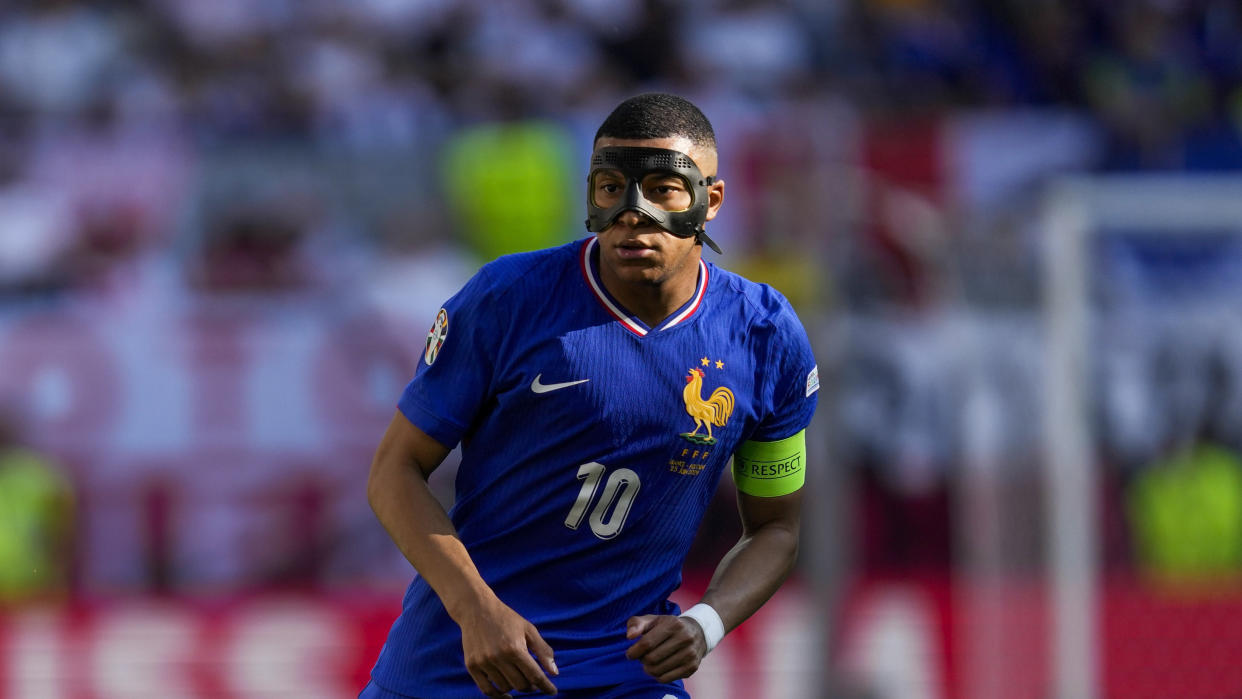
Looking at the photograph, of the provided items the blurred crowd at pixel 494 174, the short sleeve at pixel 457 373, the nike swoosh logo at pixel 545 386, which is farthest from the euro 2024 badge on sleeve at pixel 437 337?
the blurred crowd at pixel 494 174

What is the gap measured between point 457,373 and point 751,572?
0.87 metres

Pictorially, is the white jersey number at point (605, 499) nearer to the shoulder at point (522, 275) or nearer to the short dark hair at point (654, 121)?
the shoulder at point (522, 275)

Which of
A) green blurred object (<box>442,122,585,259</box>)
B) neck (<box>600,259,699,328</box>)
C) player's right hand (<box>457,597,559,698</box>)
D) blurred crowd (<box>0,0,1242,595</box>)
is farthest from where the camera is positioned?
green blurred object (<box>442,122,585,259</box>)

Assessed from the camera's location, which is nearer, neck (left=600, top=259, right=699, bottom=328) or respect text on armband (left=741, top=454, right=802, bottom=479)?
neck (left=600, top=259, right=699, bottom=328)

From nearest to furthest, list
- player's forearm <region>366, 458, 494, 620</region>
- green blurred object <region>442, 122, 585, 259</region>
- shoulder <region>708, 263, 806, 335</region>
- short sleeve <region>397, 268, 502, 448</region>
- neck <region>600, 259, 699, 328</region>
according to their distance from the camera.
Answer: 1. player's forearm <region>366, 458, 494, 620</region>
2. short sleeve <region>397, 268, 502, 448</region>
3. neck <region>600, 259, 699, 328</region>
4. shoulder <region>708, 263, 806, 335</region>
5. green blurred object <region>442, 122, 585, 259</region>

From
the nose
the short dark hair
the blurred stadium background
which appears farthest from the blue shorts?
the blurred stadium background

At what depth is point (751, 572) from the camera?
3932 millimetres

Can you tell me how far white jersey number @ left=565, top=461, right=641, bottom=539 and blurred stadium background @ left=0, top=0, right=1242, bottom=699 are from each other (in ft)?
14.8

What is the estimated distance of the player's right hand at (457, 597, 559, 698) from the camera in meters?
3.38

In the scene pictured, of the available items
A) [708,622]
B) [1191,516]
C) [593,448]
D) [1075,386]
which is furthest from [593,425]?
[1191,516]

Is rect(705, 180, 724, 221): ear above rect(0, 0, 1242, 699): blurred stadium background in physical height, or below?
below

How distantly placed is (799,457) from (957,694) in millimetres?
5417

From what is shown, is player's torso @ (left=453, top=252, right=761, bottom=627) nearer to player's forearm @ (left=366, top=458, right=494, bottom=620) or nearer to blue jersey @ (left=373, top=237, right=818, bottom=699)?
blue jersey @ (left=373, top=237, right=818, bottom=699)

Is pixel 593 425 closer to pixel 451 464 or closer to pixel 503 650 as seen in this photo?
pixel 503 650
